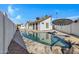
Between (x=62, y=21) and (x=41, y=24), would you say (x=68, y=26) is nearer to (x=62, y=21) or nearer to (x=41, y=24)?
(x=62, y=21)

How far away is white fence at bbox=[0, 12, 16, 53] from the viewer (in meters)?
3.59

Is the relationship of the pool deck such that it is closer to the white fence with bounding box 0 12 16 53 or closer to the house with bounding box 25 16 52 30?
the house with bounding box 25 16 52 30

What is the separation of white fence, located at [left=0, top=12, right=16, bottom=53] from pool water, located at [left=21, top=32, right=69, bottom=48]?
0.20 m

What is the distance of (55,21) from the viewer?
12.0 ft

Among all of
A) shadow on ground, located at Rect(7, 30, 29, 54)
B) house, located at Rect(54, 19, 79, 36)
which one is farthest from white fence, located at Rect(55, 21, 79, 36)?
shadow on ground, located at Rect(7, 30, 29, 54)

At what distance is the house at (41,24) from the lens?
3.64 metres

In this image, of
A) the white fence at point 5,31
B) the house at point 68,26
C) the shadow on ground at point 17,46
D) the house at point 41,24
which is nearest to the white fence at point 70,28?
the house at point 68,26

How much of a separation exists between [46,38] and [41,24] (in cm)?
24

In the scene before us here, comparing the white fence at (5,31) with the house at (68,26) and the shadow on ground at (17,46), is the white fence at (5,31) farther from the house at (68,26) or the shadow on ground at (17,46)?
the house at (68,26)

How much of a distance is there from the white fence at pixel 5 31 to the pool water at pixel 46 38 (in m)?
0.20

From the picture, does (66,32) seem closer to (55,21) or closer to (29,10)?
(55,21)

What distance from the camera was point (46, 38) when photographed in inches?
143
